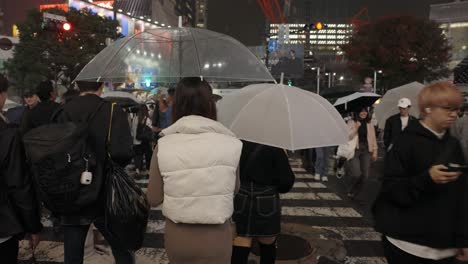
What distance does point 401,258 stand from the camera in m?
2.27

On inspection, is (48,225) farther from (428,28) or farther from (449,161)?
(428,28)

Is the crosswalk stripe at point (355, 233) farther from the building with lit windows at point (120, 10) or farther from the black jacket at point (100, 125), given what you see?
the building with lit windows at point (120, 10)

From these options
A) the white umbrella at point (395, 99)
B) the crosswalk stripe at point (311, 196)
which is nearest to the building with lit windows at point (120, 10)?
the crosswalk stripe at point (311, 196)

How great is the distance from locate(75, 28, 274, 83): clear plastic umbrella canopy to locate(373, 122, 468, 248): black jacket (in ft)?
7.73

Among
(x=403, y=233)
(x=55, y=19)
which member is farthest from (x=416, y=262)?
(x=55, y=19)

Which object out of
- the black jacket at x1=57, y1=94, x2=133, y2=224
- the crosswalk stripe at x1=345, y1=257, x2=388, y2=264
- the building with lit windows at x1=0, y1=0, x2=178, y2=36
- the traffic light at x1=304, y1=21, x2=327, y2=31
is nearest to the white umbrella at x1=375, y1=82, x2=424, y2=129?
the crosswalk stripe at x1=345, y1=257, x2=388, y2=264

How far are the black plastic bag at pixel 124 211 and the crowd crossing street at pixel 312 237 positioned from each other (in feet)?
5.28

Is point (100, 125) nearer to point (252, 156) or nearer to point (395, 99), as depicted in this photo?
point (252, 156)

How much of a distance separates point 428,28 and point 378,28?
490 cm

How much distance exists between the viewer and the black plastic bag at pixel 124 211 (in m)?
2.71

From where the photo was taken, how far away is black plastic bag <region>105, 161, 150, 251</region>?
2707mm

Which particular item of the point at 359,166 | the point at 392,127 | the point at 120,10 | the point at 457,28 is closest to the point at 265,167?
the point at 392,127

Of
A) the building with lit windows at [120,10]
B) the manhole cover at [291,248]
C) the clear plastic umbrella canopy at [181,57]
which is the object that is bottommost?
the manhole cover at [291,248]

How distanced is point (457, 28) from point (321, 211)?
51.9m
